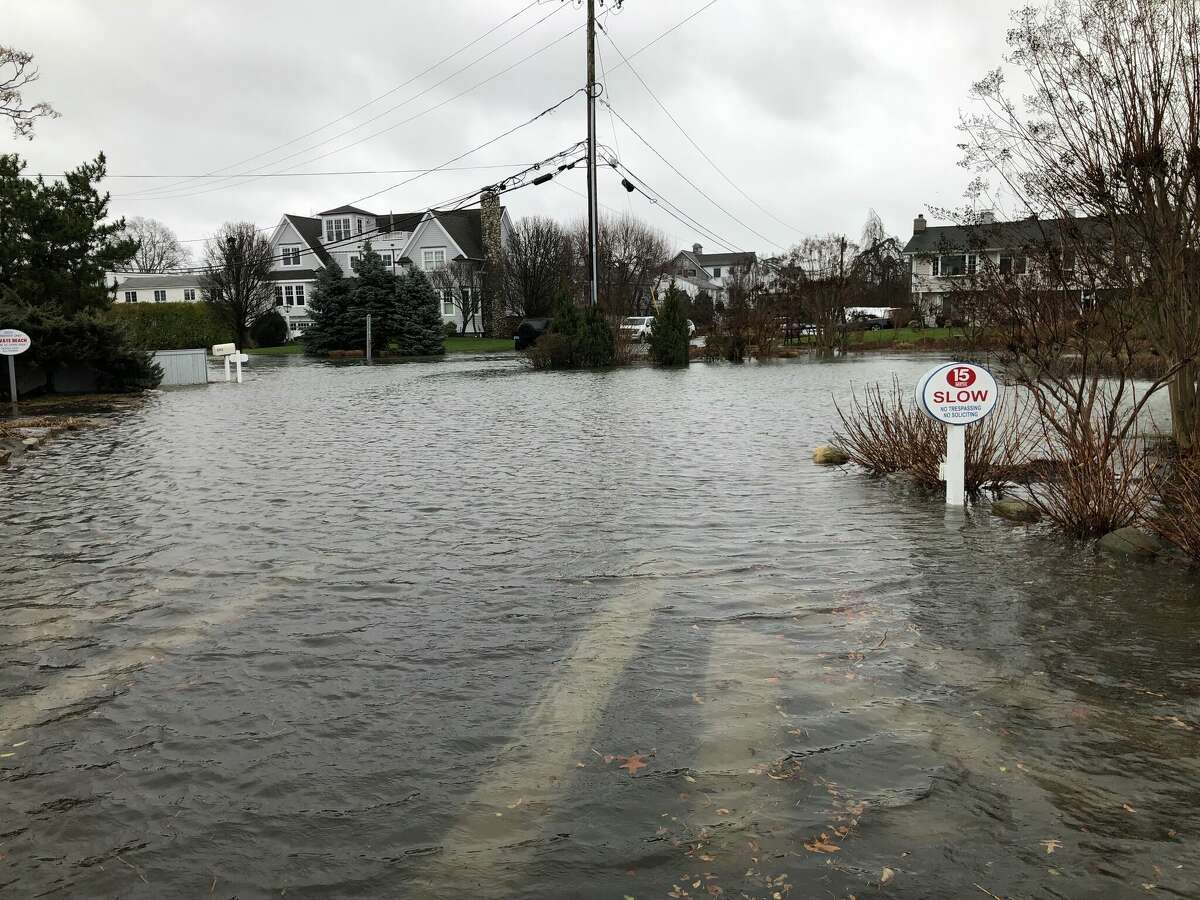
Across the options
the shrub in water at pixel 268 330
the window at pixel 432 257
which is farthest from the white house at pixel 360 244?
the shrub in water at pixel 268 330

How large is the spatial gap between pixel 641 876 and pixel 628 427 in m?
13.7

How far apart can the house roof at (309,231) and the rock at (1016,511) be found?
71634mm

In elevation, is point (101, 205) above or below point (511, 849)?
above

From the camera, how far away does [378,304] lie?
50.7m

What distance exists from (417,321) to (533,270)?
15.6 m

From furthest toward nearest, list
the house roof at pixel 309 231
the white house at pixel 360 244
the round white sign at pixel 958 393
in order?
the house roof at pixel 309 231
the white house at pixel 360 244
the round white sign at pixel 958 393

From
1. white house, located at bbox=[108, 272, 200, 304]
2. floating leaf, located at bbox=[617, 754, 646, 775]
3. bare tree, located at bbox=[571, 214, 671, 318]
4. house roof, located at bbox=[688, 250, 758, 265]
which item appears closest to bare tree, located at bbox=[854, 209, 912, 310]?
bare tree, located at bbox=[571, 214, 671, 318]

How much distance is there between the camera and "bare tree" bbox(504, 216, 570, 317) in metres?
64.1

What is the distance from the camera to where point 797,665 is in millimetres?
5375

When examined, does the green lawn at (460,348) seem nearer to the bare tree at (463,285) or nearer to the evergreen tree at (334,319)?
the evergreen tree at (334,319)

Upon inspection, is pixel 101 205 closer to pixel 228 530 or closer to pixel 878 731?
pixel 228 530

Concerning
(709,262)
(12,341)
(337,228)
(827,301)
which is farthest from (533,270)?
(709,262)

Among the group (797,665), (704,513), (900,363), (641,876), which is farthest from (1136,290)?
(900,363)

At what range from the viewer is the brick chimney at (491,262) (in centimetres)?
6500
